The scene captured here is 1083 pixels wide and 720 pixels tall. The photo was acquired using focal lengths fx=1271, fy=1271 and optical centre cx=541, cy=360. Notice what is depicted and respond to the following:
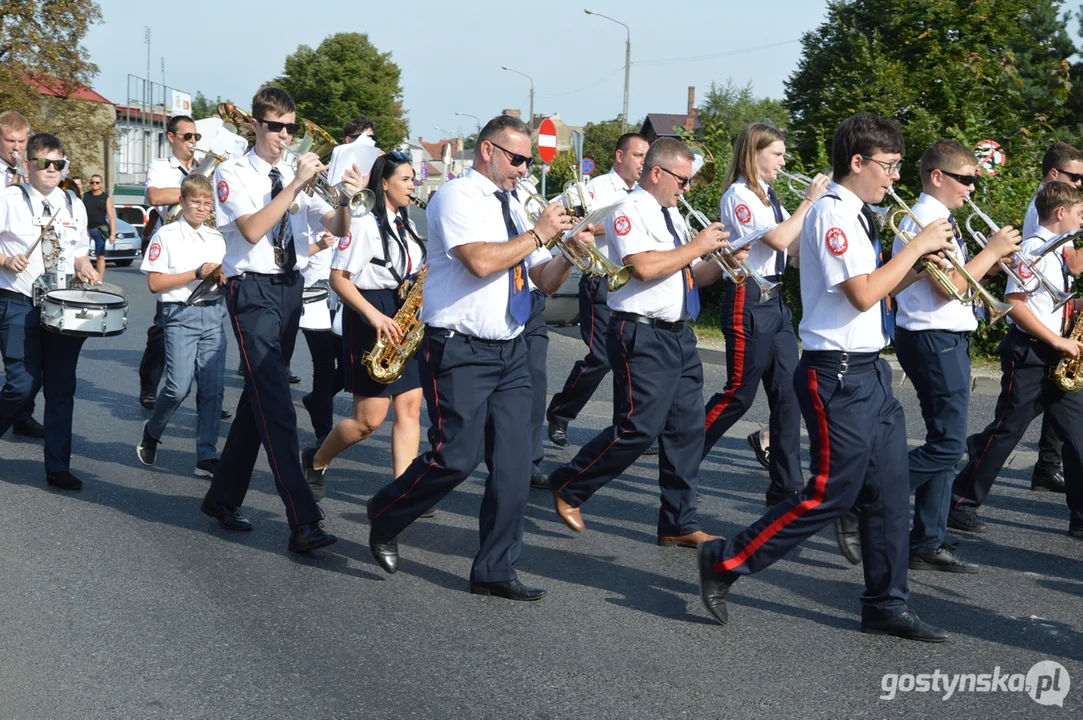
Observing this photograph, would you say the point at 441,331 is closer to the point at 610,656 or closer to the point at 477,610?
the point at 477,610

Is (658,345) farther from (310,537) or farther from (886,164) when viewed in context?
(310,537)

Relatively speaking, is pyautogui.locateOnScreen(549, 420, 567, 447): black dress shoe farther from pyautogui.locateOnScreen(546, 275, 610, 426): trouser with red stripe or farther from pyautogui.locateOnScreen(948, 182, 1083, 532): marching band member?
pyautogui.locateOnScreen(948, 182, 1083, 532): marching band member

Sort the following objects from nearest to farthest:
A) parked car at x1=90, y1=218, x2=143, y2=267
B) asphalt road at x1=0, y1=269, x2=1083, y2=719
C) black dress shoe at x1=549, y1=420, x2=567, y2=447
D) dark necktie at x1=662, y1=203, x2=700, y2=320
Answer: asphalt road at x1=0, y1=269, x2=1083, y2=719 < dark necktie at x1=662, y1=203, x2=700, y2=320 < black dress shoe at x1=549, y1=420, x2=567, y2=447 < parked car at x1=90, y1=218, x2=143, y2=267

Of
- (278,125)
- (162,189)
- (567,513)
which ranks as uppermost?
(278,125)

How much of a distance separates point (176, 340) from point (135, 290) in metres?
13.5

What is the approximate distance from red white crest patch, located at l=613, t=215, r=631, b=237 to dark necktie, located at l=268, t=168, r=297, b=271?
5.00 ft

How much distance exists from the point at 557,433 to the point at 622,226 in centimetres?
300

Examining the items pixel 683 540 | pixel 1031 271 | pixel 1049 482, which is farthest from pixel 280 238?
pixel 1049 482

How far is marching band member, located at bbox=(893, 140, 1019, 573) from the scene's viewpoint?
561 cm

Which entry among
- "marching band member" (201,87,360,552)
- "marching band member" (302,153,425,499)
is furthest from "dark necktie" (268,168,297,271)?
"marching band member" (302,153,425,499)

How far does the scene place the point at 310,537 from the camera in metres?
5.78

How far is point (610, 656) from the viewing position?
15.0 ft

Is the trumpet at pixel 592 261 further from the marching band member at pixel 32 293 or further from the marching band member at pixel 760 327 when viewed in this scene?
the marching band member at pixel 32 293

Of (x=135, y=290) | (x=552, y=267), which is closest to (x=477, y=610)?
(x=552, y=267)
